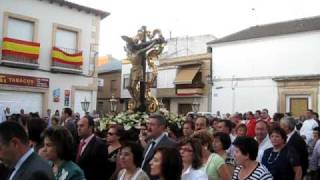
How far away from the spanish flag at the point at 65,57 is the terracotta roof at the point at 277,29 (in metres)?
9.56

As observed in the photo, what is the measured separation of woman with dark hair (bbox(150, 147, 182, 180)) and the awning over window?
88.9 ft

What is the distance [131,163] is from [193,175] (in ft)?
2.04

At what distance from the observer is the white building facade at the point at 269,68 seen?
84.1 ft

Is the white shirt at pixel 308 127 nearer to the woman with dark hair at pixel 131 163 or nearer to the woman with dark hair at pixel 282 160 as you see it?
the woman with dark hair at pixel 282 160

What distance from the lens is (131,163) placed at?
15.1 ft

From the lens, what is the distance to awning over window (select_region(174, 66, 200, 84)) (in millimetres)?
31434

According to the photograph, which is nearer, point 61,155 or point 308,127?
point 61,155

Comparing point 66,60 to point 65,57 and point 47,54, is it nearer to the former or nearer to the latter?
point 65,57

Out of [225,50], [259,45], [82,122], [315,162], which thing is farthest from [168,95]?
[82,122]

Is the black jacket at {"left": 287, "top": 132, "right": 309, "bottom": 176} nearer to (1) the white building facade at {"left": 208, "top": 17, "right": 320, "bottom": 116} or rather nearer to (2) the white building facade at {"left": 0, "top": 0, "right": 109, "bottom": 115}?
(2) the white building facade at {"left": 0, "top": 0, "right": 109, "bottom": 115}

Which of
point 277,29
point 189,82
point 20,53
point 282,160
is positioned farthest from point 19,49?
point 282,160

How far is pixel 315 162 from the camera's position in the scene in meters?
9.04

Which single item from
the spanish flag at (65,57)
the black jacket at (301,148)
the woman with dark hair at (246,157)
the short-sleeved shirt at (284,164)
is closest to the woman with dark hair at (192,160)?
the woman with dark hair at (246,157)

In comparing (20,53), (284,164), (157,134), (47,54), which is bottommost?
(284,164)
